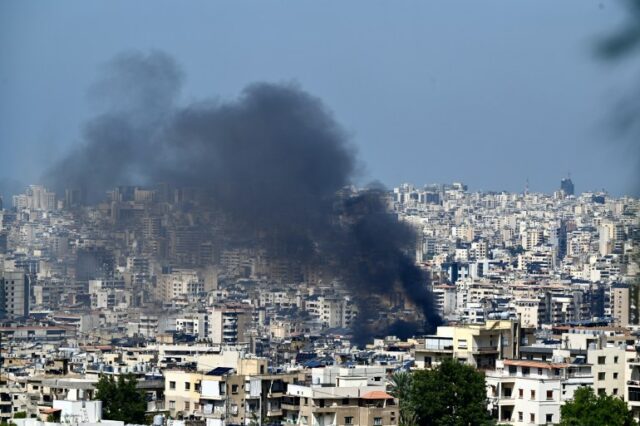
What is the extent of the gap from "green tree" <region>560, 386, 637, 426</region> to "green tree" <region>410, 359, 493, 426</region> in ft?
2.04

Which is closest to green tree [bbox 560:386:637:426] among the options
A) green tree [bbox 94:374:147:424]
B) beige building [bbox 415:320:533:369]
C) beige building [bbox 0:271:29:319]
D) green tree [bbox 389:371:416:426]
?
green tree [bbox 389:371:416:426]

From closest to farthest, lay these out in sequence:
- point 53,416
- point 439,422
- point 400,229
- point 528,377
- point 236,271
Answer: point 53,416, point 439,422, point 528,377, point 400,229, point 236,271

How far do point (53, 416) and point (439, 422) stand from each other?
2584 millimetres

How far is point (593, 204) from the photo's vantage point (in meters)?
99.1

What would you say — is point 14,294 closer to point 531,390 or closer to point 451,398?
point 531,390

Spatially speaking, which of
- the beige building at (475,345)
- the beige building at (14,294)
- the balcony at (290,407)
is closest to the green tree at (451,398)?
the balcony at (290,407)

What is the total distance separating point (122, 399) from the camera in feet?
49.9

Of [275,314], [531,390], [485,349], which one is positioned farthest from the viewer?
[275,314]

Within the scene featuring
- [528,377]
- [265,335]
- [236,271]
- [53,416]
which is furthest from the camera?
[236,271]

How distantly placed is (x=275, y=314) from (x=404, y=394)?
118ft

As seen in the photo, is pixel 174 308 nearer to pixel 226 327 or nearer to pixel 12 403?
pixel 226 327

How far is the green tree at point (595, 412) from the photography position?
42.7 feet

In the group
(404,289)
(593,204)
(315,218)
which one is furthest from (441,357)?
(593,204)

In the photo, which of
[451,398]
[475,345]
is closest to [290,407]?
[451,398]
